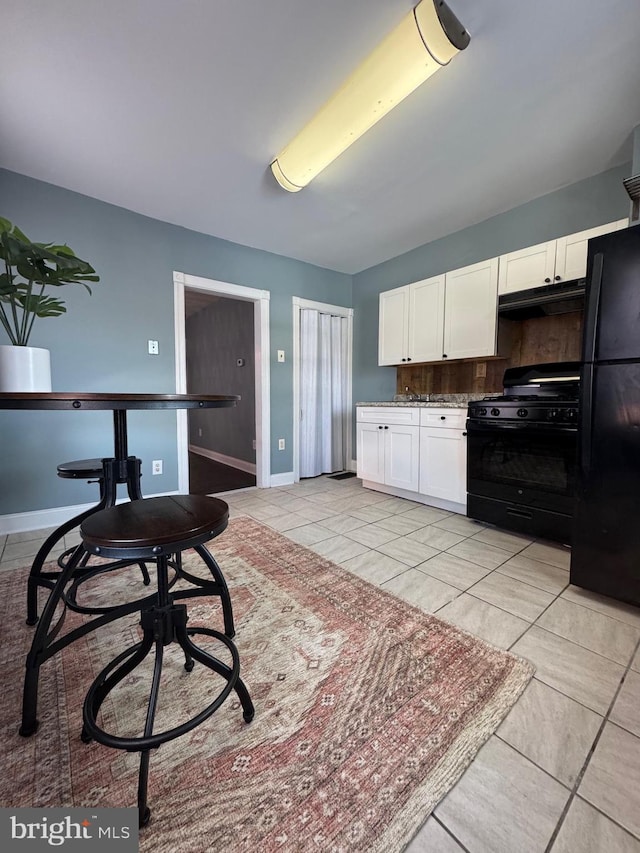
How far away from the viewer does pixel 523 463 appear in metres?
2.17

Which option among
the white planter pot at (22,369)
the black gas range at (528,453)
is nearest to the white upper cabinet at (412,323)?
the black gas range at (528,453)

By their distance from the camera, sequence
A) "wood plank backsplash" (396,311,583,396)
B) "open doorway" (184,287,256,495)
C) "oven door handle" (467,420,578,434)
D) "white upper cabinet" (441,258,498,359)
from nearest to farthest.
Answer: "oven door handle" (467,420,578,434) → "wood plank backsplash" (396,311,583,396) → "white upper cabinet" (441,258,498,359) → "open doorway" (184,287,256,495)

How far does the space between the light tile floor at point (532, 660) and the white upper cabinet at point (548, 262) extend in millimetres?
1766

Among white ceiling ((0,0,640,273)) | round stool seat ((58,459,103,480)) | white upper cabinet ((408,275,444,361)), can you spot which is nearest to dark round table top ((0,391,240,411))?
round stool seat ((58,459,103,480))

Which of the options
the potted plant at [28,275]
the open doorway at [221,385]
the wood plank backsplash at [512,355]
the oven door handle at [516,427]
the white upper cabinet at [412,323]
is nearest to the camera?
the potted plant at [28,275]

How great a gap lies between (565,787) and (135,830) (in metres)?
0.96

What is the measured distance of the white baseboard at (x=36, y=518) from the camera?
2344 mm

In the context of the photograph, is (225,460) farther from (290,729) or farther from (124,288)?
(290,729)

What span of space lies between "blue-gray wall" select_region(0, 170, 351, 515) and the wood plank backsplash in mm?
2181

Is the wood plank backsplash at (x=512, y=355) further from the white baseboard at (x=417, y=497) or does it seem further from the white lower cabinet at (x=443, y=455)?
the white baseboard at (x=417, y=497)

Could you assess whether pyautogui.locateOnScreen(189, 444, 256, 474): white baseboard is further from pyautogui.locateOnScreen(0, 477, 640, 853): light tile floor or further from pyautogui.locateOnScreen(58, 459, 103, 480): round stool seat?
pyautogui.locateOnScreen(58, 459, 103, 480): round stool seat

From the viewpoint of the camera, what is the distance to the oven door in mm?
1996

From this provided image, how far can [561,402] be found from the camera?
200cm

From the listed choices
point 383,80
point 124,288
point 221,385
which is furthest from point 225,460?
point 383,80
